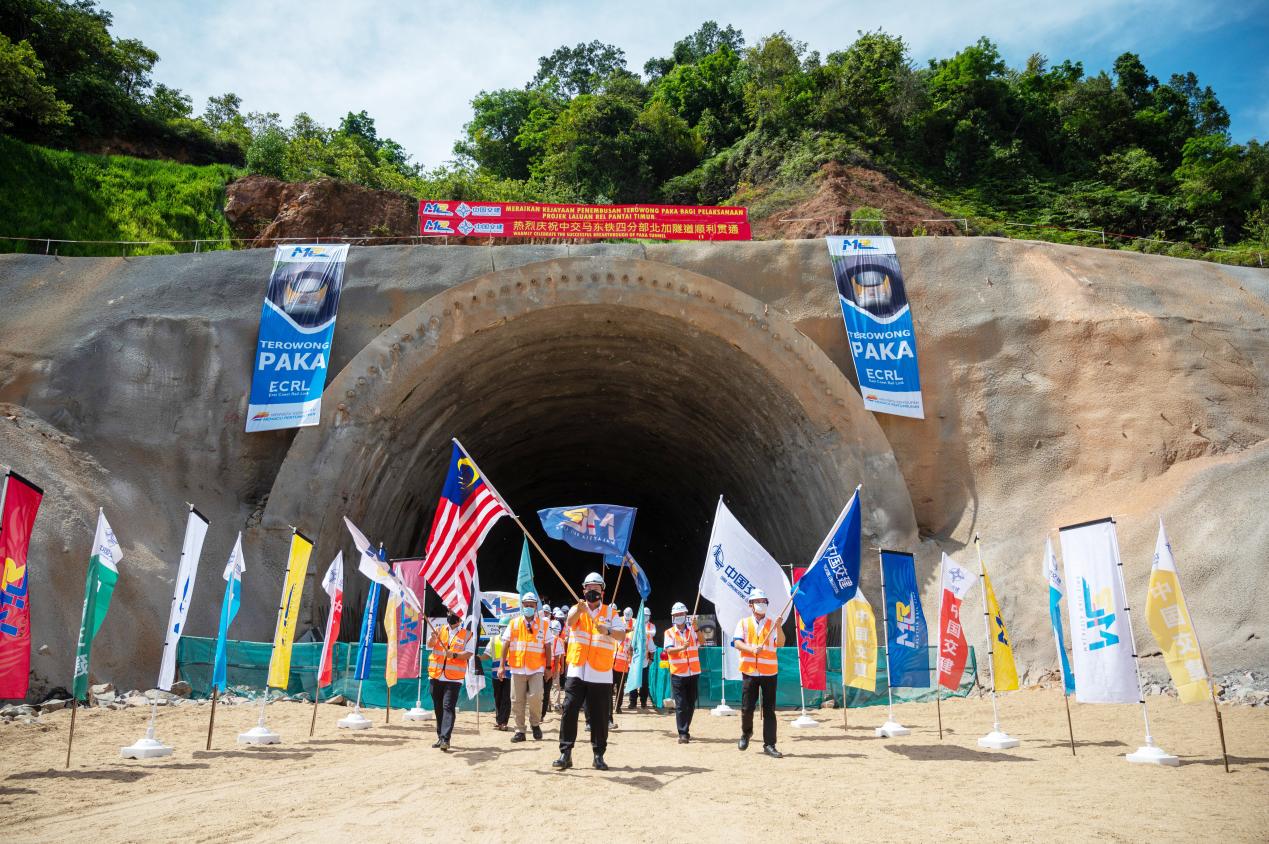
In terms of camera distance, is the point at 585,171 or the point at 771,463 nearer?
the point at 771,463

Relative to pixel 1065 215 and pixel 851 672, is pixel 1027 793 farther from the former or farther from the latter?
pixel 1065 215

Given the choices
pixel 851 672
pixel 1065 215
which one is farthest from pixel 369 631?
pixel 1065 215

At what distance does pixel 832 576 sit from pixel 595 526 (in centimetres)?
371

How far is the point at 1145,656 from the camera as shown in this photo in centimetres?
1420

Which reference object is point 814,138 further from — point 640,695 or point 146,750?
point 146,750

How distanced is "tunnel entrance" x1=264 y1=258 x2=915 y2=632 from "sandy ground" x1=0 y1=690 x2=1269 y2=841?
5.92 m

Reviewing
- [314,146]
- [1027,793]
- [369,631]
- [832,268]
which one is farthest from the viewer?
[314,146]

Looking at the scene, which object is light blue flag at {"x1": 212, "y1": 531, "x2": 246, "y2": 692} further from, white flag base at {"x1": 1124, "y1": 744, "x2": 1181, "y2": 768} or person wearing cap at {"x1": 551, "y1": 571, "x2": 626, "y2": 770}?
white flag base at {"x1": 1124, "y1": 744, "x2": 1181, "y2": 768}

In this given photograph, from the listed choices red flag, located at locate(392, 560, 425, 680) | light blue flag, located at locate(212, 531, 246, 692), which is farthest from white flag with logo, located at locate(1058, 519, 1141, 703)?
light blue flag, located at locate(212, 531, 246, 692)

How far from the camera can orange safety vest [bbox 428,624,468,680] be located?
10094mm

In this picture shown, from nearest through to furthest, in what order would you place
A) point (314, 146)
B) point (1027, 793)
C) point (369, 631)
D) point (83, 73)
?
point (1027, 793), point (369, 631), point (83, 73), point (314, 146)

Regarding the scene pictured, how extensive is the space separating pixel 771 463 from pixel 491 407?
6.85 meters

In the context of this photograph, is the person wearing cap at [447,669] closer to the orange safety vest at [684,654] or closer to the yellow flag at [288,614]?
the yellow flag at [288,614]

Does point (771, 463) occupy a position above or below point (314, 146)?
below
